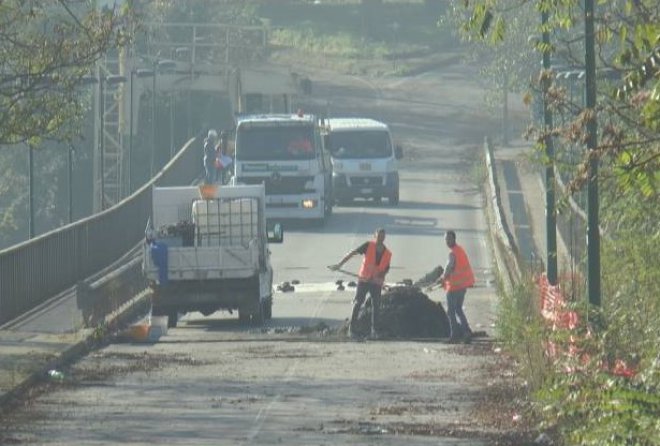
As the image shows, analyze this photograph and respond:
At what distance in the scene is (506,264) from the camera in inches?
1315

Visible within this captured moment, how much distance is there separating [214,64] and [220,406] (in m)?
55.6

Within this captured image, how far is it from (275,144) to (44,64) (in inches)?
1019

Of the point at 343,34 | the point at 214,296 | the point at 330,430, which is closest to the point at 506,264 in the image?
the point at 214,296

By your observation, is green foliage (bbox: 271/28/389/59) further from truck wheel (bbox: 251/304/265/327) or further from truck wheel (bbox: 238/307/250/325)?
truck wheel (bbox: 251/304/265/327)

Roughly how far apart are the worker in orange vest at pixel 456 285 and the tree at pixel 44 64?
593 centimetres

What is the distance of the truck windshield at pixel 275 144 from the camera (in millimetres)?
51094

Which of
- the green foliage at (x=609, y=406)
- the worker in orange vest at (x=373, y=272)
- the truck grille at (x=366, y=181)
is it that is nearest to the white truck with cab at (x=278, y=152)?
the truck grille at (x=366, y=181)

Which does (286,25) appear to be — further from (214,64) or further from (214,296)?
(214,296)

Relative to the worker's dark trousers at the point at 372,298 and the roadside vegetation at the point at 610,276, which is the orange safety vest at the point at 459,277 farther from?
the roadside vegetation at the point at 610,276

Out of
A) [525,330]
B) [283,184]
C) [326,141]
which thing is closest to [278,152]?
[283,184]

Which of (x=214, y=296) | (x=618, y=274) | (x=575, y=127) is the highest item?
(x=575, y=127)

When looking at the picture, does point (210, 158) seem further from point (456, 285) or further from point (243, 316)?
point (456, 285)

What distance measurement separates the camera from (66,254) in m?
35.2

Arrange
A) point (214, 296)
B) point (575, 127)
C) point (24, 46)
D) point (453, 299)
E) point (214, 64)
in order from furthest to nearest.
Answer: point (214, 64)
point (214, 296)
point (453, 299)
point (24, 46)
point (575, 127)
